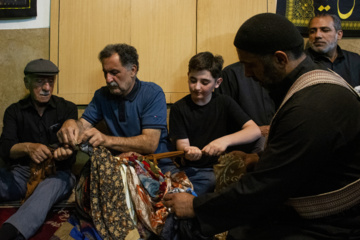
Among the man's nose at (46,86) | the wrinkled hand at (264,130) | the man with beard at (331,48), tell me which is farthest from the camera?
the man with beard at (331,48)

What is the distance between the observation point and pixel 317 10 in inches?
129

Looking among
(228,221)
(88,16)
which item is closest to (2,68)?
(88,16)

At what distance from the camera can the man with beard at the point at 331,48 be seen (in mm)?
3166

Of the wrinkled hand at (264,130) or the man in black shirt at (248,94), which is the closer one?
the wrinkled hand at (264,130)

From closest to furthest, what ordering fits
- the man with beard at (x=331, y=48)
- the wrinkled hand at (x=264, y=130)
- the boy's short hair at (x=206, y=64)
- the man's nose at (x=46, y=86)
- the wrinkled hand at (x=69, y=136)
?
the wrinkled hand at (x=69, y=136), the boy's short hair at (x=206, y=64), the wrinkled hand at (x=264, y=130), the man's nose at (x=46, y=86), the man with beard at (x=331, y=48)

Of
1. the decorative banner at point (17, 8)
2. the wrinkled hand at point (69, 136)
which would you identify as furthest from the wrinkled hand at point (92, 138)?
the decorative banner at point (17, 8)

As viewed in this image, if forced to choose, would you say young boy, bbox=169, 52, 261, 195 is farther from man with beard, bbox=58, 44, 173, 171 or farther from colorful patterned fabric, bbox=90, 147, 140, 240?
colorful patterned fabric, bbox=90, 147, 140, 240

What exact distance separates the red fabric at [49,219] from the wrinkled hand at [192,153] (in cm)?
103

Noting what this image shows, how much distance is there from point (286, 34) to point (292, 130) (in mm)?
403

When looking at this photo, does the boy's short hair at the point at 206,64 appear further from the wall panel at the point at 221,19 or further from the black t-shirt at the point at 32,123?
the black t-shirt at the point at 32,123

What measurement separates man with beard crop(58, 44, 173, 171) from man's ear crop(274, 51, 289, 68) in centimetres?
143

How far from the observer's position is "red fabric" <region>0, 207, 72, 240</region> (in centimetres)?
231

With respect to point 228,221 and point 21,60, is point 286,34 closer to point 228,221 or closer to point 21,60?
point 228,221

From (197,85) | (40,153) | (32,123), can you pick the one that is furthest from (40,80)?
(197,85)
